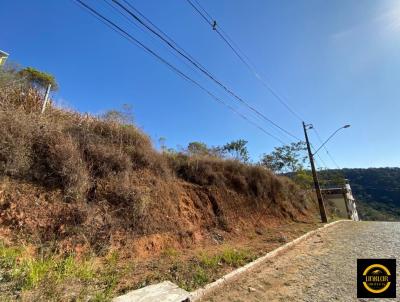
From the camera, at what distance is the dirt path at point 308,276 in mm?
5750

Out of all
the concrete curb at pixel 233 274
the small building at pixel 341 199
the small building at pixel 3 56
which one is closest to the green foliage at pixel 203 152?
the concrete curb at pixel 233 274

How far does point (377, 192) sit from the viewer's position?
61938 millimetres

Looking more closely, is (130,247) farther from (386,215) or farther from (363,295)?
(386,215)

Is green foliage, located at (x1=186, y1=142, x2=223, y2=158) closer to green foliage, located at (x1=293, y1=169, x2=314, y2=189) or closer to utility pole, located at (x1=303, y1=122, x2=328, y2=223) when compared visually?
utility pole, located at (x1=303, y1=122, x2=328, y2=223)

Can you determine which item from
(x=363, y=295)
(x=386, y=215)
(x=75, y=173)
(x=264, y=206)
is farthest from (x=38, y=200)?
(x=386, y=215)

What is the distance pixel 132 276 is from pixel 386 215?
62.7 metres

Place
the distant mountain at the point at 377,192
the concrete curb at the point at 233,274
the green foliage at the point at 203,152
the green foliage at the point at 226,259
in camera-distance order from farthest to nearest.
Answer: the distant mountain at the point at 377,192
the green foliage at the point at 203,152
the green foliage at the point at 226,259
the concrete curb at the point at 233,274

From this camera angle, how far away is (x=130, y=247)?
7.31 meters

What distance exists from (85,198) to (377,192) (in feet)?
233

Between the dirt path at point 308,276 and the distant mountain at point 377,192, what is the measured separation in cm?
4515

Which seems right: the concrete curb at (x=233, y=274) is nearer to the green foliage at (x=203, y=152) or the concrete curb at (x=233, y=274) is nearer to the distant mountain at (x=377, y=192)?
the green foliage at (x=203, y=152)

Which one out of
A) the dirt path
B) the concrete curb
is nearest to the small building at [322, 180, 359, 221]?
the dirt path

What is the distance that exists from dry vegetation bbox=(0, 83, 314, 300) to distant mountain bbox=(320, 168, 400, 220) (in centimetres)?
4809

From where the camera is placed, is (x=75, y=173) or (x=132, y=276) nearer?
(x=132, y=276)
